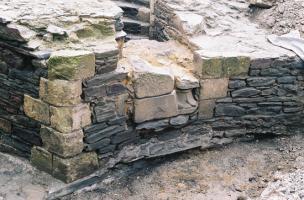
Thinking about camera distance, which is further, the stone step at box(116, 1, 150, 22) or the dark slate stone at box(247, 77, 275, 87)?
the stone step at box(116, 1, 150, 22)

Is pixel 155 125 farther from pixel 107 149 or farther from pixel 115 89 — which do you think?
pixel 115 89

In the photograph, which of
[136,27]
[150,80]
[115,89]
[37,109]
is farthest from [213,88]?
[136,27]

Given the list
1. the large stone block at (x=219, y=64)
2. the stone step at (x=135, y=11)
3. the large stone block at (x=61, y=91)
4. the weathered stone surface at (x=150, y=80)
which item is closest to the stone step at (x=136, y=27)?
the stone step at (x=135, y=11)

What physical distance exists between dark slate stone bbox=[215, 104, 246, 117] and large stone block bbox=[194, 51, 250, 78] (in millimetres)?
440

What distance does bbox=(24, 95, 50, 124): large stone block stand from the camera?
518 centimetres

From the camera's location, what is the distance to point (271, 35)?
6.79 metres

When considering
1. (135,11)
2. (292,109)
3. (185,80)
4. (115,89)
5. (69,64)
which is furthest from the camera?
(135,11)

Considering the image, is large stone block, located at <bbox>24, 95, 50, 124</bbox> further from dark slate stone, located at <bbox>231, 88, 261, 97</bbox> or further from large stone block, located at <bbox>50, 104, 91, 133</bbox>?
dark slate stone, located at <bbox>231, 88, 261, 97</bbox>

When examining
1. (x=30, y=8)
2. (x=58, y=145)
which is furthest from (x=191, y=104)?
(x=30, y=8)

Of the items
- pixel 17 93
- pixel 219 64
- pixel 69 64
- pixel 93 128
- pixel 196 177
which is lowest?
pixel 196 177

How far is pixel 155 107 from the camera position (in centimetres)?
568

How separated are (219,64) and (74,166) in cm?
207

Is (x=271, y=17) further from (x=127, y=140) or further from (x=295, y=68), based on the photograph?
(x=127, y=140)

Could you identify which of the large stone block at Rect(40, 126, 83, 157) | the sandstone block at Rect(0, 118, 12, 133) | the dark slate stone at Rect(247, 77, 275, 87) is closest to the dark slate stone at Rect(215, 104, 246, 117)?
the dark slate stone at Rect(247, 77, 275, 87)
